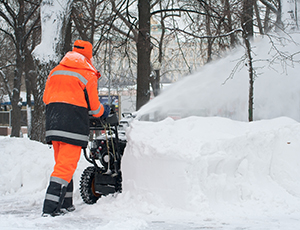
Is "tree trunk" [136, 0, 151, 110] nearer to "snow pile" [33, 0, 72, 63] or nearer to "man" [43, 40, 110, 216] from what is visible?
"snow pile" [33, 0, 72, 63]

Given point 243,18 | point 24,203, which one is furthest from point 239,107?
point 24,203

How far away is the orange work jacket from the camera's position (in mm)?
3457

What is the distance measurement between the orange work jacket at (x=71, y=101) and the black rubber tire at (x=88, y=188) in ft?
2.30

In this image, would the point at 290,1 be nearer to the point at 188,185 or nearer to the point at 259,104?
the point at 259,104

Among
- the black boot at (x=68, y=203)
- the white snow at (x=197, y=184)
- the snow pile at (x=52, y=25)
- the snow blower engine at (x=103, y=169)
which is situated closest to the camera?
the white snow at (x=197, y=184)

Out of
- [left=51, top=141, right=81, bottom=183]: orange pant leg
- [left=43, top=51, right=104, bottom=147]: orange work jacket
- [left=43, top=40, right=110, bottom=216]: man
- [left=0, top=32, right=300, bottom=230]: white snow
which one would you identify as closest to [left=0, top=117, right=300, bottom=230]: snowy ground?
[left=0, top=32, right=300, bottom=230]: white snow

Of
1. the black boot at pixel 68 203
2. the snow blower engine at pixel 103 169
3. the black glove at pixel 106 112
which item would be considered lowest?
the black boot at pixel 68 203

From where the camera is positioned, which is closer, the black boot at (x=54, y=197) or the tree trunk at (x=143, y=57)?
the black boot at (x=54, y=197)

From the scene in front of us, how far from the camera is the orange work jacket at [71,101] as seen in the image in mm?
3457

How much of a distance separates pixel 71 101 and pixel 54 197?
→ 3.28 ft

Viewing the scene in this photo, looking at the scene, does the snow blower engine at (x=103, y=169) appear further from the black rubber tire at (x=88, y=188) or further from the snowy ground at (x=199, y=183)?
the snowy ground at (x=199, y=183)

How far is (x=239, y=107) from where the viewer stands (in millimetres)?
8367

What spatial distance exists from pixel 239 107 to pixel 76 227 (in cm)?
626

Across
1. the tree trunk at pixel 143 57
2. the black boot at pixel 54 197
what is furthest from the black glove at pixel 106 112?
the tree trunk at pixel 143 57
